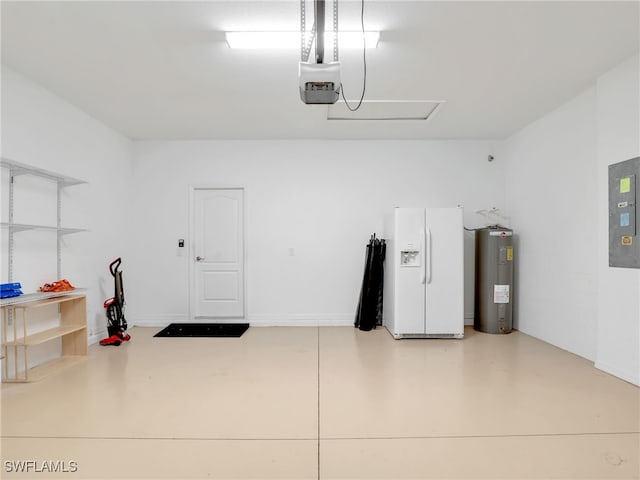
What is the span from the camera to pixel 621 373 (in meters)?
3.12

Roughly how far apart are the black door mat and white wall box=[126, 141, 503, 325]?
10.4 inches

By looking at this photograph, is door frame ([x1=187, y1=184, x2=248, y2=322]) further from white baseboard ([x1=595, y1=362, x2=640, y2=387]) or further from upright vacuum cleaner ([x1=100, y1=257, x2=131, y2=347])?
white baseboard ([x1=595, y1=362, x2=640, y2=387])

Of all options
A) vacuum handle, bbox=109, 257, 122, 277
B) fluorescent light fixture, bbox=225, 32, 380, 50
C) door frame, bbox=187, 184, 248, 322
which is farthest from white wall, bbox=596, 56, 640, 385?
vacuum handle, bbox=109, 257, 122, 277

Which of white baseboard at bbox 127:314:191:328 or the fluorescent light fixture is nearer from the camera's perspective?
the fluorescent light fixture

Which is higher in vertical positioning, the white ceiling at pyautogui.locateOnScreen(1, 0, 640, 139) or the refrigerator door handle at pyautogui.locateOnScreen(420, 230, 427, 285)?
the white ceiling at pyautogui.locateOnScreen(1, 0, 640, 139)

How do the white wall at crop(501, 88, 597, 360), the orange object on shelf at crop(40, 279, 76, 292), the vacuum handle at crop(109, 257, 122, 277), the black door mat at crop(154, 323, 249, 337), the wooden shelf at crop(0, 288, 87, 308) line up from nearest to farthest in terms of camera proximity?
the wooden shelf at crop(0, 288, 87, 308) < the orange object on shelf at crop(40, 279, 76, 292) < the white wall at crop(501, 88, 597, 360) < the vacuum handle at crop(109, 257, 122, 277) < the black door mat at crop(154, 323, 249, 337)

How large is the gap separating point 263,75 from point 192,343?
3.26 meters

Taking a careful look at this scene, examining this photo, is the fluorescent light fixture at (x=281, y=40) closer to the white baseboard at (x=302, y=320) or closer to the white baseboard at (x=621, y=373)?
the white baseboard at (x=621, y=373)

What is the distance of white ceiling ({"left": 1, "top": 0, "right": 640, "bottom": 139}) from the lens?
2428mm

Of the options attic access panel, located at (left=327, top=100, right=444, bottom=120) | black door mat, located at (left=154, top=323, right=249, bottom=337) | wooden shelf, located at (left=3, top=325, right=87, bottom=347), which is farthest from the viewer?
black door mat, located at (left=154, top=323, right=249, bottom=337)

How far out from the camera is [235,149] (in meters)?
5.36

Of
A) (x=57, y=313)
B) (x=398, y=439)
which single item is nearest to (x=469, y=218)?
(x=398, y=439)

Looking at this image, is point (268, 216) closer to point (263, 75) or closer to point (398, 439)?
point (263, 75)

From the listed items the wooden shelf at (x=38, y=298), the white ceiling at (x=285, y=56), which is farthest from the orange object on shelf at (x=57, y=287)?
the white ceiling at (x=285, y=56)
